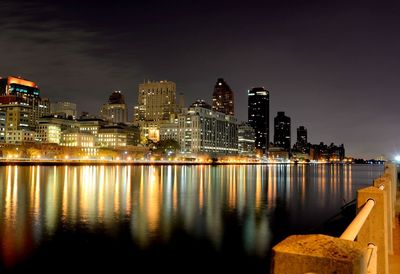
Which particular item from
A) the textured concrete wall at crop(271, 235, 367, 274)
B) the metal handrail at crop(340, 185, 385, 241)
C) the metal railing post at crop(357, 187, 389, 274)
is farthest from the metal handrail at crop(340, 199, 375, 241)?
the textured concrete wall at crop(271, 235, 367, 274)

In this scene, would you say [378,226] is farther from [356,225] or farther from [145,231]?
[145,231]

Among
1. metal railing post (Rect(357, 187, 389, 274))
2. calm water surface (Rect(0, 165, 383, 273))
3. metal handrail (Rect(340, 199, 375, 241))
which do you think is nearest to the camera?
metal handrail (Rect(340, 199, 375, 241))

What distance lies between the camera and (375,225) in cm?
709

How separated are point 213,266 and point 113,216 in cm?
1857

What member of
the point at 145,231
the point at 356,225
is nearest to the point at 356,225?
the point at 356,225

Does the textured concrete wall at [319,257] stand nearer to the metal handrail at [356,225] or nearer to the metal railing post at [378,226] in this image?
the metal handrail at [356,225]

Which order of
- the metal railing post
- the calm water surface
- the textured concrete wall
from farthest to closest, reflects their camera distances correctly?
the calm water surface
the metal railing post
the textured concrete wall

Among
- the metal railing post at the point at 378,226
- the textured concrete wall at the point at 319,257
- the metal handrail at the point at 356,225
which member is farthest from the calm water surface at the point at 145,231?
the textured concrete wall at the point at 319,257

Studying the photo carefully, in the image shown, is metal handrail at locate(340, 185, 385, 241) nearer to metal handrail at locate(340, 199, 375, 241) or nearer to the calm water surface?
metal handrail at locate(340, 199, 375, 241)

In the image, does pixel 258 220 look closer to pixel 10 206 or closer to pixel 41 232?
pixel 41 232

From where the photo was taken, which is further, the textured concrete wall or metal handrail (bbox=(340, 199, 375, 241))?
metal handrail (bbox=(340, 199, 375, 241))

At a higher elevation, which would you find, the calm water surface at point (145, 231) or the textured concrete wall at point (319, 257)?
the textured concrete wall at point (319, 257)

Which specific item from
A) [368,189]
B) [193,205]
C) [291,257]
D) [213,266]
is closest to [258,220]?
[193,205]

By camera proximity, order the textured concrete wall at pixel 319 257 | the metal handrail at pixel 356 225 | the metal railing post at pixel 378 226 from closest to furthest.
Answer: the textured concrete wall at pixel 319 257 → the metal handrail at pixel 356 225 → the metal railing post at pixel 378 226
